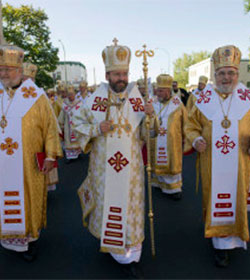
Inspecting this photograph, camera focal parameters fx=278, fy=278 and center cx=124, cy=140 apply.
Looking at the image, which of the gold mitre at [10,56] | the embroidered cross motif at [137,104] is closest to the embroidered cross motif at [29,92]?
the gold mitre at [10,56]

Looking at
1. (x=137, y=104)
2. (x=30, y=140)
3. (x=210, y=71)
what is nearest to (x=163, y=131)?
(x=137, y=104)

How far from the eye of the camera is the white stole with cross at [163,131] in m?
5.21

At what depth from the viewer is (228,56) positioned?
2.94 m

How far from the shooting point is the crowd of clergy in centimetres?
284

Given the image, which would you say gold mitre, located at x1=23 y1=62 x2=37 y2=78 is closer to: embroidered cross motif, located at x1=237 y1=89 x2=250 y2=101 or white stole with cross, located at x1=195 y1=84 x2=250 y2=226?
white stole with cross, located at x1=195 y1=84 x2=250 y2=226

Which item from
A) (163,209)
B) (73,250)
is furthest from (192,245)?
(73,250)

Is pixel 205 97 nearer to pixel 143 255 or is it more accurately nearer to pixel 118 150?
pixel 118 150

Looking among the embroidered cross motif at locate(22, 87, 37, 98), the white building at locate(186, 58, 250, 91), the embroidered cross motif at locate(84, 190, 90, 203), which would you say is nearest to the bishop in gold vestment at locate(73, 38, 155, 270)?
the embroidered cross motif at locate(84, 190, 90, 203)

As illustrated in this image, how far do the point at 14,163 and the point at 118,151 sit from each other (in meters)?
1.13

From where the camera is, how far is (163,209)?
183 inches

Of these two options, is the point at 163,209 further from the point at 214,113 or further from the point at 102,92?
the point at 102,92

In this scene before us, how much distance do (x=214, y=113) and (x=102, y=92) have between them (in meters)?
1.24

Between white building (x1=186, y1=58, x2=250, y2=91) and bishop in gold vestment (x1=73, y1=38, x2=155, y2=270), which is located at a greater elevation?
white building (x1=186, y1=58, x2=250, y2=91)

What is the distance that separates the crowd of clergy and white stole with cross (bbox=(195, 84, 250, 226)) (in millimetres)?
10
